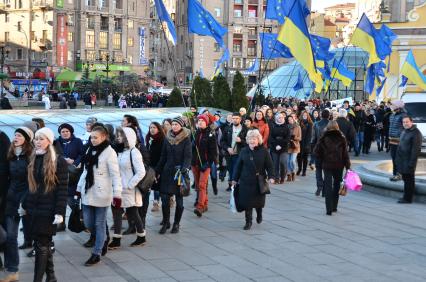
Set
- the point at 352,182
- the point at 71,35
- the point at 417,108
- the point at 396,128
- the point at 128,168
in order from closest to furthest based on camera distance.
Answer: the point at 128,168
the point at 352,182
the point at 396,128
the point at 417,108
the point at 71,35

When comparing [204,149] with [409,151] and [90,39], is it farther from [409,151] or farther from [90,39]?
[90,39]

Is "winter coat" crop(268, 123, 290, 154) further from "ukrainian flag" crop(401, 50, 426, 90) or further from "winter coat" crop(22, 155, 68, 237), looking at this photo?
"ukrainian flag" crop(401, 50, 426, 90)

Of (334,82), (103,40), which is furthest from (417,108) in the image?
(103,40)

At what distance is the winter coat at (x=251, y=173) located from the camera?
1000cm

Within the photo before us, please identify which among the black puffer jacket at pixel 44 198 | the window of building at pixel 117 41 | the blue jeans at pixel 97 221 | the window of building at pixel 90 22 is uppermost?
the window of building at pixel 90 22

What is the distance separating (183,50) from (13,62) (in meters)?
25.1

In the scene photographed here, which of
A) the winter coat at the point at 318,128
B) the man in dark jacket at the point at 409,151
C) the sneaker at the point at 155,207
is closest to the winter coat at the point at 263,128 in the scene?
the winter coat at the point at 318,128

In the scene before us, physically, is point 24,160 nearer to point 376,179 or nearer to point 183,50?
point 376,179

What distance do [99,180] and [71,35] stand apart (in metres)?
78.1

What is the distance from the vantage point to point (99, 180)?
7.66 metres

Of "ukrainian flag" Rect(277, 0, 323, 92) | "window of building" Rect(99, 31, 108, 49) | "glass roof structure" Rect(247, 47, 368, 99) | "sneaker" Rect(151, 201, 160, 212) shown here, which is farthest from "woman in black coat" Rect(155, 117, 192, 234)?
"window of building" Rect(99, 31, 108, 49)

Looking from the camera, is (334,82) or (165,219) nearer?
(165,219)

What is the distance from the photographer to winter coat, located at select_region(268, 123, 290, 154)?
1502 cm

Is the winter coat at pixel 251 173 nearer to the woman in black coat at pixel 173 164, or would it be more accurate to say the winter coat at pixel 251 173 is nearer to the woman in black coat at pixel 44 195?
the woman in black coat at pixel 173 164
